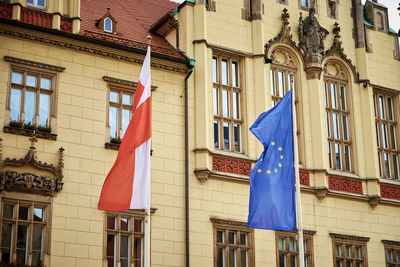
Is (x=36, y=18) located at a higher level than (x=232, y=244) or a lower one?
higher

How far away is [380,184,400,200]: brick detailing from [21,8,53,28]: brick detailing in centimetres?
1532

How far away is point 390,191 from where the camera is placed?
31609mm

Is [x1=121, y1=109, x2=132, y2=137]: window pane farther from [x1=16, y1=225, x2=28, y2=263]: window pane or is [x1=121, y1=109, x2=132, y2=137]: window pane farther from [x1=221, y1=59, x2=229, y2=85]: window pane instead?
[x1=16, y1=225, x2=28, y2=263]: window pane

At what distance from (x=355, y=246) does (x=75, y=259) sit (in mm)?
12049

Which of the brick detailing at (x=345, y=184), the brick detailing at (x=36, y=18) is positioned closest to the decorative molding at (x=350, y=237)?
the brick detailing at (x=345, y=184)

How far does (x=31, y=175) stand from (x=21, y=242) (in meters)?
2.09

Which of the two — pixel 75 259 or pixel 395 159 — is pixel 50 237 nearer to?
pixel 75 259

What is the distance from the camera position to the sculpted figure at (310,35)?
103 ft

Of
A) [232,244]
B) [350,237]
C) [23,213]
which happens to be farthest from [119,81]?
[350,237]

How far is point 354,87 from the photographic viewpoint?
3225cm

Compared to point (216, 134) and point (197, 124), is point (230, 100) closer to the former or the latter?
point (216, 134)

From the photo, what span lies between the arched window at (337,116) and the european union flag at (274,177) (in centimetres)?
891

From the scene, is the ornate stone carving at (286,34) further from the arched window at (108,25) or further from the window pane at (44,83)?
the window pane at (44,83)

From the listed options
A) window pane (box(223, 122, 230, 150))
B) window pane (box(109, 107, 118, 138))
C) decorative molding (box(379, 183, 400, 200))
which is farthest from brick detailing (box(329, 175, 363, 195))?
window pane (box(109, 107, 118, 138))
